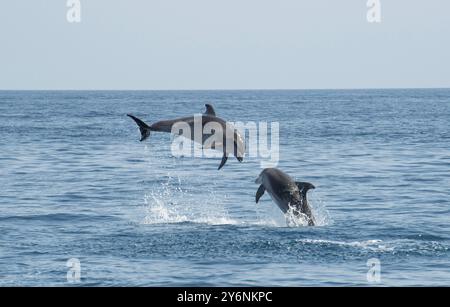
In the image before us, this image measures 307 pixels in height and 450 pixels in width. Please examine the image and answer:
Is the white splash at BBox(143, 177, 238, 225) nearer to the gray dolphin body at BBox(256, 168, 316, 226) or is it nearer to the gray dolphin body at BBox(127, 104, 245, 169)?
the gray dolphin body at BBox(256, 168, 316, 226)

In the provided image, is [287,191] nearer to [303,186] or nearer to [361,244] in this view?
[303,186]

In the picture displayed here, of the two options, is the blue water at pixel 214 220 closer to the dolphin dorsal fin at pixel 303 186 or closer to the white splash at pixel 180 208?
the white splash at pixel 180 208

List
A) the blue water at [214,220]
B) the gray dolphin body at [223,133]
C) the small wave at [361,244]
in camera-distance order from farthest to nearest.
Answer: the gray dolphin body at [223,133]
the small wave at [361,244]
the blue water at [214,220]

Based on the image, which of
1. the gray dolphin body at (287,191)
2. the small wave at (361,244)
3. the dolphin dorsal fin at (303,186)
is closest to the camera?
the small wave at (361,244)

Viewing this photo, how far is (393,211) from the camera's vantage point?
2648cm

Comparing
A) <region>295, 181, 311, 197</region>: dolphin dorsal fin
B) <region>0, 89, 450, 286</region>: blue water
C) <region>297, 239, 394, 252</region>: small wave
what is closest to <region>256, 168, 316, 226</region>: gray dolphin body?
<region>295, 181, 311, 197</region>: dolphin dorsal fin

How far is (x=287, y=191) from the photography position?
870 inches

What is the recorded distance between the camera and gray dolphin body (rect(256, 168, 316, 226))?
72.5 ft

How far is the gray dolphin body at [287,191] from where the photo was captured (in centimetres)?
2211

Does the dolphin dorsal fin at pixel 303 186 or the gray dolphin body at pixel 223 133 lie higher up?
the gray dolphin body at pixel 223 133

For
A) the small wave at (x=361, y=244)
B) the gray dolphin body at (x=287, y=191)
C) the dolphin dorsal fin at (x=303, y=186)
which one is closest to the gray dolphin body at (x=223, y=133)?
the gray dolphin body at (x=287, y=191)

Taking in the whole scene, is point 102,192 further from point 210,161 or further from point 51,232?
point 210,161
